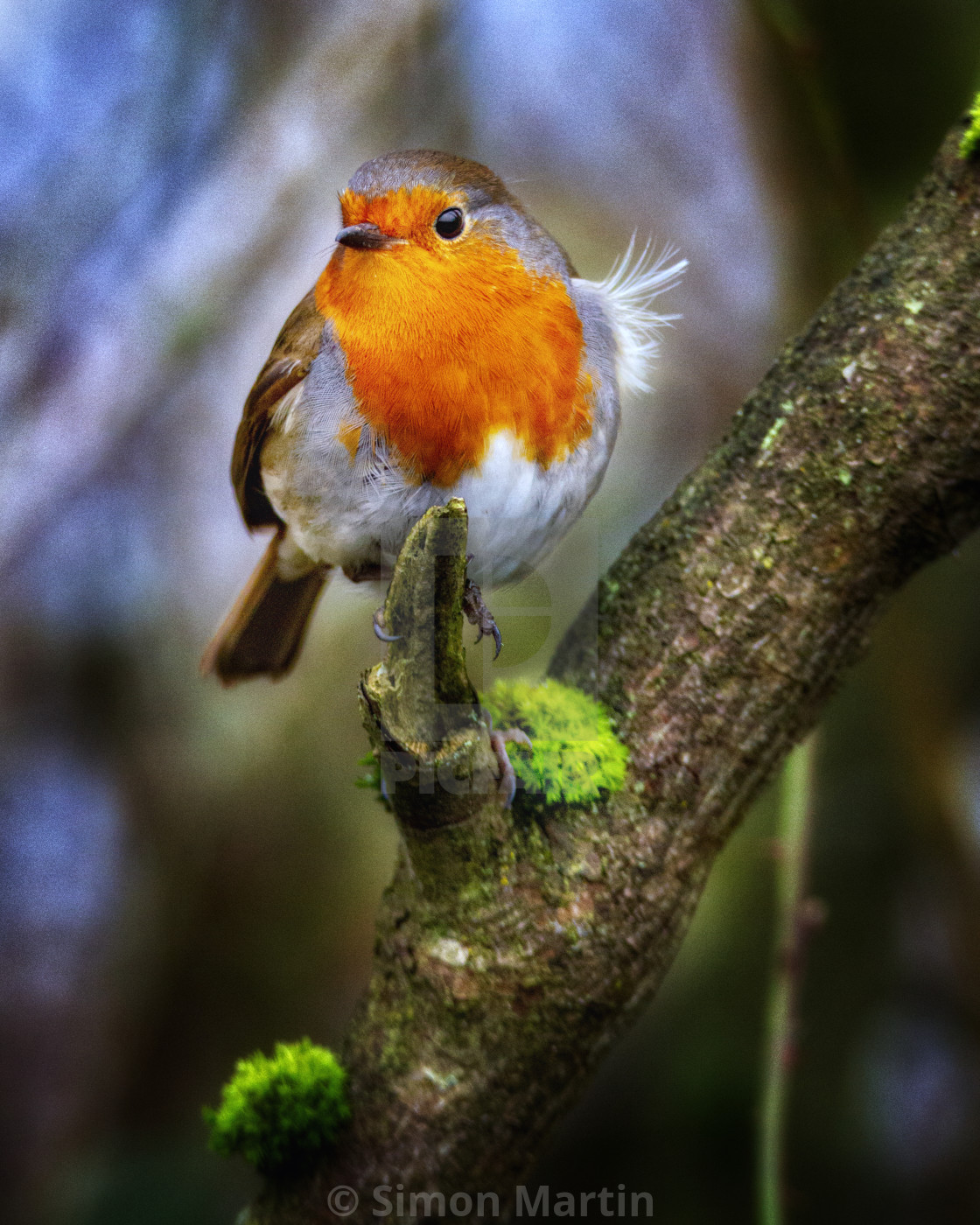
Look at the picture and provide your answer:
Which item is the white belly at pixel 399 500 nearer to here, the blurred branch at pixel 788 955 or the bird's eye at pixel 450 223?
the bird's eye at pixel 450 223

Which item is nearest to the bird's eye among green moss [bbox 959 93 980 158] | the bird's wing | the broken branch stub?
the bird's wing

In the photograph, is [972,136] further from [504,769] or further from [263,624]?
[263,624]

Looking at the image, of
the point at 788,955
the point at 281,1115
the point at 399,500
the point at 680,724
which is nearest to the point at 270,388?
the point at 399,500

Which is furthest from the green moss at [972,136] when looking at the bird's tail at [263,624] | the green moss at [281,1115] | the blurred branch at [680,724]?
the green moss at [281,1115]

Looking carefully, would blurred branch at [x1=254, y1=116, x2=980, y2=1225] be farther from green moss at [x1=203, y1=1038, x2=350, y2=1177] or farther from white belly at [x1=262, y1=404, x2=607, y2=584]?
white belly at [x1=262, y1=404, x2=607, y2=584]

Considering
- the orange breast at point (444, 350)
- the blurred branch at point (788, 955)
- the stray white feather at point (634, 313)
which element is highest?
the stray white feather at point (634, 313)

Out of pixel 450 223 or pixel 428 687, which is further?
pixel 450 223

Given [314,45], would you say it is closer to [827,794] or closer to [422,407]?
[422,407]
